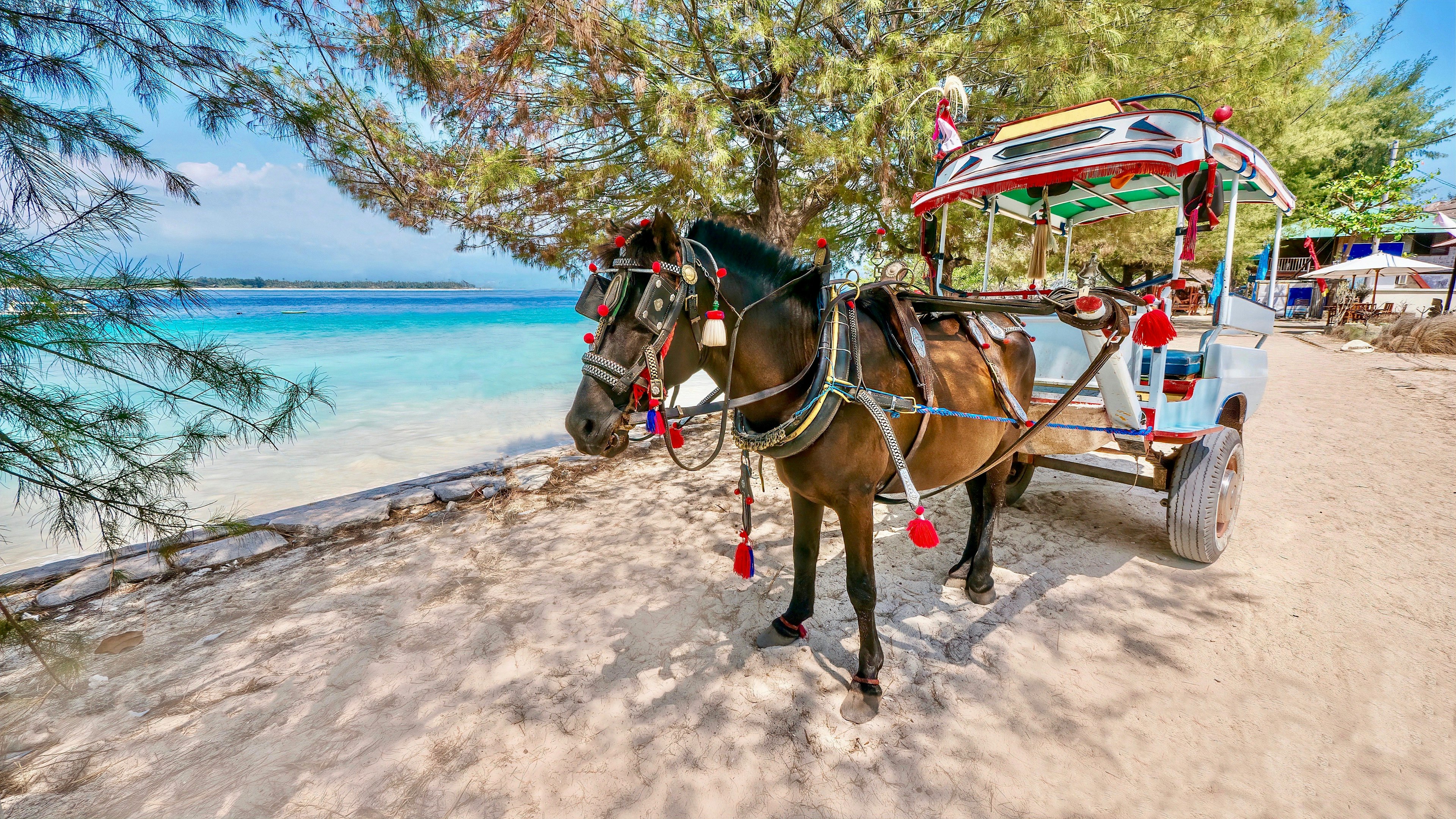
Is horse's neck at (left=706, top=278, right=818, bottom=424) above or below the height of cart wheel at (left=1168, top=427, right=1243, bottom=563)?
above

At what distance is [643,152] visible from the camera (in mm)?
5566

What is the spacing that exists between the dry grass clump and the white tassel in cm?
1825

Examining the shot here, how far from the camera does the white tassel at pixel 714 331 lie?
1.93 m

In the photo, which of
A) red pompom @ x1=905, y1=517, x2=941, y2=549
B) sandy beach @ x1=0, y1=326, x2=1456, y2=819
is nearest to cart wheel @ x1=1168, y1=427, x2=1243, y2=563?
sandy beach @ x1=0, y1=326, x2=1456, y2=819

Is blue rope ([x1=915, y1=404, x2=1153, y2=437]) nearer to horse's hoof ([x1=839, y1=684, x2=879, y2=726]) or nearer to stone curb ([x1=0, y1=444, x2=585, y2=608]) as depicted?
horse's hoof ([x1=839, y1=684, x2=879, y2=726])

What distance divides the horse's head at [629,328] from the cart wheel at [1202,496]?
3.51 m

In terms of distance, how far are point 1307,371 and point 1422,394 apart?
7.95 feet

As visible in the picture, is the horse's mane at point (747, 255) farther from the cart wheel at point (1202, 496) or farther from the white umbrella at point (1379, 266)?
the white umbrella at point (1379, 266)

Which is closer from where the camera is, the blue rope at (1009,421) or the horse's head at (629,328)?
the horse's head at (629,328)

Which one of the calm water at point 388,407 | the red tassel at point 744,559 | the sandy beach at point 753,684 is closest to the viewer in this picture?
the sandy beach at point 753,684

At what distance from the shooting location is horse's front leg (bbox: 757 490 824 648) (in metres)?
2.79

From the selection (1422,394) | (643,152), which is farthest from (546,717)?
(1422,394)

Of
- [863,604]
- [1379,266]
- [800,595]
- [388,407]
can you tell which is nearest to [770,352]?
[863,604]

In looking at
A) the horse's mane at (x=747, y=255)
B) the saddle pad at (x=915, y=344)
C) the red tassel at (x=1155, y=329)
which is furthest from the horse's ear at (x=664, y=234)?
the red tassel at (x=1155, y=329)
